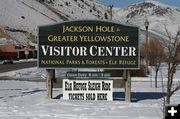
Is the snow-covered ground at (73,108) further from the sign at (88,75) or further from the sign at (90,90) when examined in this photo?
the sign at (88,75)

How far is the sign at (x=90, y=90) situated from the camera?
19.1m

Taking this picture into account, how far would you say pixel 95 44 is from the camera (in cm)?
1920

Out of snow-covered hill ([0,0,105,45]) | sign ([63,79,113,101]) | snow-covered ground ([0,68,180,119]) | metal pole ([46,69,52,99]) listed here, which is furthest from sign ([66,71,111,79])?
snow-covered hill ([0,0,105,45])

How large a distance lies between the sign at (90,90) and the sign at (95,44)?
625 mm

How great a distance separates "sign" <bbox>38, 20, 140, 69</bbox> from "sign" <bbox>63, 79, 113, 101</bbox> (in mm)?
625

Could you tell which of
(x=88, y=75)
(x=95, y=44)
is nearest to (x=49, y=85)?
(x=88, y=75)

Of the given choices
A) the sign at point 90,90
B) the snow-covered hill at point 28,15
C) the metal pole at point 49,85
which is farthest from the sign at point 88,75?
the snow-covered hill at point 28,15

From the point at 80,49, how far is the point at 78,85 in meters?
1.36

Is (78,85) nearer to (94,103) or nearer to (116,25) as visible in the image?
(94,103)

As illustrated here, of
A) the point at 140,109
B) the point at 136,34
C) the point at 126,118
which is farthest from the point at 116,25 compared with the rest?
the point at 126,118

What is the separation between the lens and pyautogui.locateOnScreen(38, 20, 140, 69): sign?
757 inches

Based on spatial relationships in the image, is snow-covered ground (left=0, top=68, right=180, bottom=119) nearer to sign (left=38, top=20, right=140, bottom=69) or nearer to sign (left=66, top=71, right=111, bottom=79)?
sign (left=66, top=71, right=111, bottom=79)

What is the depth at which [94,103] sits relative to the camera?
18203mm

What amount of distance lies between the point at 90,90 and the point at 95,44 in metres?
1.73
